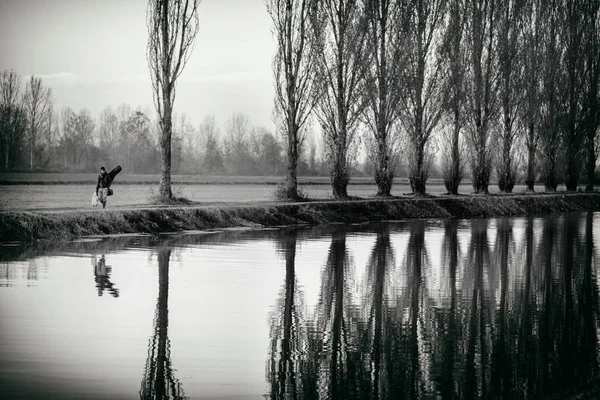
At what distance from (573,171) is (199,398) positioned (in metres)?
45.4

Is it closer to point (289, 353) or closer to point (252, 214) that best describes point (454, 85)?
point (252, 214)

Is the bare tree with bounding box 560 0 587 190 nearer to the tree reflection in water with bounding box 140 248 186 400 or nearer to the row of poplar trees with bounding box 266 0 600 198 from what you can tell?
the row of poplar trees with bounding box 266 0 600 198

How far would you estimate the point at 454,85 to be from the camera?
37.9 metres

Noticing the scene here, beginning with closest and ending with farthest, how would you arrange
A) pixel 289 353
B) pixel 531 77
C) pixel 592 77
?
pixel 289 353 → pixel 531 77 → pixel 592 77

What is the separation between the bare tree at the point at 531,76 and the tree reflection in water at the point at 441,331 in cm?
2922

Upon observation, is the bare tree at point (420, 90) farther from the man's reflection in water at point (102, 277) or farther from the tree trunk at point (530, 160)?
the man's reflection in water at point (102, 277)

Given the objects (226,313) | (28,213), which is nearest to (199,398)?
(226,313)

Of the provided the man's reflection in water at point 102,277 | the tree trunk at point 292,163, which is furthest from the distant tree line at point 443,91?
the man's reflection in water at point 102,277

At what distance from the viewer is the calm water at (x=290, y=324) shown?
7.48 m

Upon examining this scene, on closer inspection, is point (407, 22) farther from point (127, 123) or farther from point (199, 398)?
point (127, 123)

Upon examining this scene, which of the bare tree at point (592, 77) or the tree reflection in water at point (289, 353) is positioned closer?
the tree reflection in water at point (289, 353)

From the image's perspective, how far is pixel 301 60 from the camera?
32031mm

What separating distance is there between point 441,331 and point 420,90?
2748 centimetres

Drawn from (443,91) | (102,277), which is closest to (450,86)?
(443,91)
